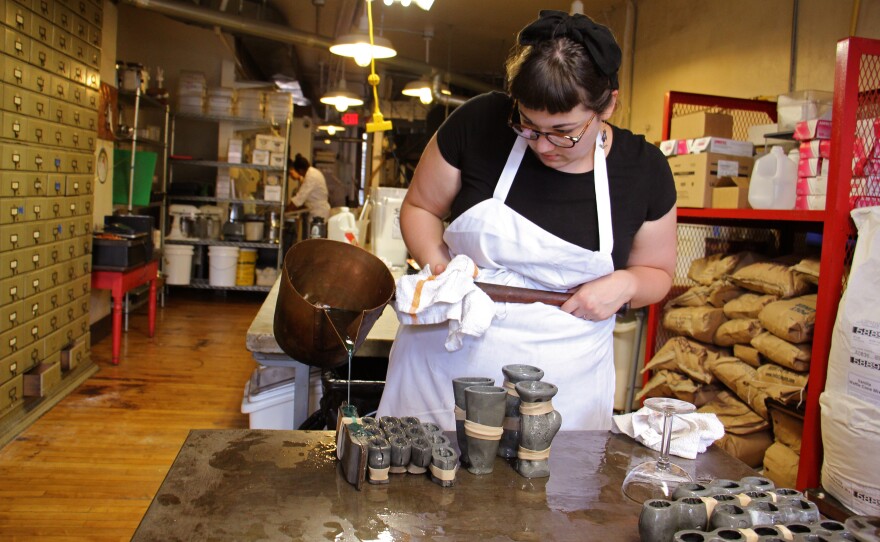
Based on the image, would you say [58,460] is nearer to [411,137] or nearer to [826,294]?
[826,294]

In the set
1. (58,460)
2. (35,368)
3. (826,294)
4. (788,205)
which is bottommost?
(58,460)

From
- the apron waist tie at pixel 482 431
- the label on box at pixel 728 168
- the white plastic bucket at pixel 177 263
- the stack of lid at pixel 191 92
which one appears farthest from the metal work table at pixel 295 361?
the stack of lid at pixel 191 92

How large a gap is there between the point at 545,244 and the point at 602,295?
0.17 metres

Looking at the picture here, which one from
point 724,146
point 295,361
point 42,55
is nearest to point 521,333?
point 295,361

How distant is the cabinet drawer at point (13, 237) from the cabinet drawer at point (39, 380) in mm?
738

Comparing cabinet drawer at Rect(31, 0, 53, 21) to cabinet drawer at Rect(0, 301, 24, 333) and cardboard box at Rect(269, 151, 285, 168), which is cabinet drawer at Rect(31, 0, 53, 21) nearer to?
cabinet drawer at Rect(0, 301, 24, 333)

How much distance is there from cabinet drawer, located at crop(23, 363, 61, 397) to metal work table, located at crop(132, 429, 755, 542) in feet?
10.8

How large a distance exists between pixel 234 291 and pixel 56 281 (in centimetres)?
448

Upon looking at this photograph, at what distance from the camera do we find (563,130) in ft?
4.73

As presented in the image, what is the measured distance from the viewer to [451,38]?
31.4 feet

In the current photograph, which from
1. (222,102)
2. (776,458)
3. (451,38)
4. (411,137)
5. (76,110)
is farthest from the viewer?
(411,137)

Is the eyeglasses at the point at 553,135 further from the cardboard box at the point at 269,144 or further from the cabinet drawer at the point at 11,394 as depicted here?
the cardboard box at the point at 269,144

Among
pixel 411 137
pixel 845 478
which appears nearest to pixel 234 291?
pixel 411 137

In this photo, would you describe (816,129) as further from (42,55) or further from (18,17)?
(42,55)
